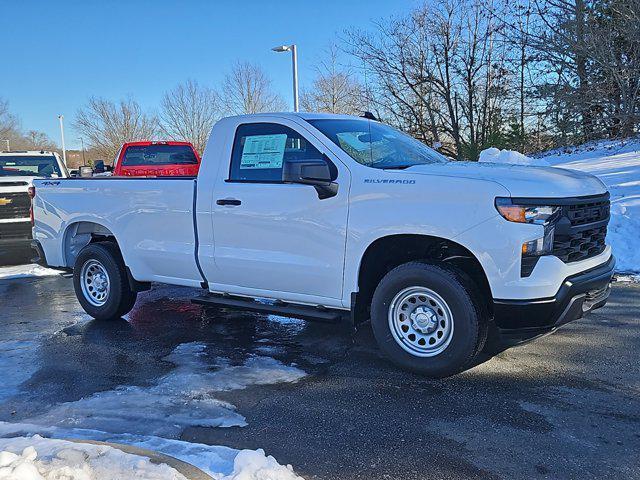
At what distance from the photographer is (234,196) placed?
16.5 feet

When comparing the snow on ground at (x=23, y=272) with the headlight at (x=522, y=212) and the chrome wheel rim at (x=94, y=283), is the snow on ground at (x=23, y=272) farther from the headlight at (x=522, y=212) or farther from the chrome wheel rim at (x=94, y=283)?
the headlight at (x=522, y=212)

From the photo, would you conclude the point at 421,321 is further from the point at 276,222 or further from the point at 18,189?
the point at 18,189

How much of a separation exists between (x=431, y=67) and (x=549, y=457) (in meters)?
22.3

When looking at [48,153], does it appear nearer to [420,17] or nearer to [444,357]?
[444,357]

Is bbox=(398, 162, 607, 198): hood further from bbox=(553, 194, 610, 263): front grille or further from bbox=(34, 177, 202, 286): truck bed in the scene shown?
bbox=(34, 177, 202, 286): truck bed

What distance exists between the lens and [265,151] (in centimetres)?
509

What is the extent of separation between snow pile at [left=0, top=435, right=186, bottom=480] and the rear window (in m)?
9.81

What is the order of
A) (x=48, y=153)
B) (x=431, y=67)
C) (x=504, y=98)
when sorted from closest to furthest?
(x=48, y=153), (x=504, y=98), (x=431, y=67)

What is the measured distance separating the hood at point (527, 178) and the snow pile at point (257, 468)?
7.48 feet

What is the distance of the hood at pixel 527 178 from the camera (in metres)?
3.86

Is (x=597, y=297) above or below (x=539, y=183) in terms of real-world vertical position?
below

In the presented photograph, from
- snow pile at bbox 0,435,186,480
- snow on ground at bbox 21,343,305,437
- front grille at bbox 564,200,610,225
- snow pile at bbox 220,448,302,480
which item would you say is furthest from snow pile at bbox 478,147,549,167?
snow pile at bbox 0,435,186,480

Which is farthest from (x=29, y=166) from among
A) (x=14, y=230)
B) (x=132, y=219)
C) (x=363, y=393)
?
(x=363, y=393)

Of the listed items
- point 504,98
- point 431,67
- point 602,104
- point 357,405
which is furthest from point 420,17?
point 357,405
